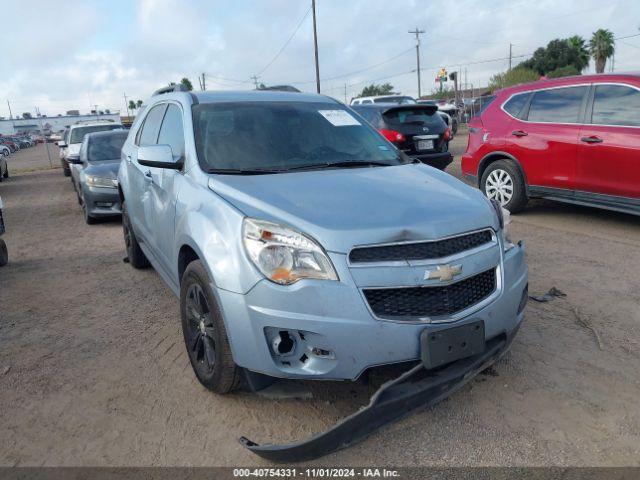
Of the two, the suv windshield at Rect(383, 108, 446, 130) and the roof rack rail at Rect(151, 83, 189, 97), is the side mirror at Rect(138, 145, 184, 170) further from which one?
the suv windshield at Rect(383, 108, 446, 130)

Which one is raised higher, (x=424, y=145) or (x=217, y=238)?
(x=217, y=238)

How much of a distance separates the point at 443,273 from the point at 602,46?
222ft

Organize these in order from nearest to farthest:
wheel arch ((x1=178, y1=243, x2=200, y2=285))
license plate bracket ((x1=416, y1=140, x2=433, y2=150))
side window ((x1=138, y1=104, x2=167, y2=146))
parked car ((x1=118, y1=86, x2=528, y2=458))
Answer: parked car ((x1=118, y1=86, x2=528, y2=458)) → wheel arch ((x1=178, y1=243, x2=200, y2=285)) → side window ((x1=138, y1=104, x2=167, y2=146)) → license plate bracket ((x1=416, y1=140, x2=433, y2=150))

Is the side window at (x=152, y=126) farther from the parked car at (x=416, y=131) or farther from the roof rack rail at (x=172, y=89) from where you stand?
the parked car at (x=416, y=131)

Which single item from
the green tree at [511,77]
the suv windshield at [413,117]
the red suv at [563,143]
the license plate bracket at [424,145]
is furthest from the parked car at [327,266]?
the green tree at [511,77]

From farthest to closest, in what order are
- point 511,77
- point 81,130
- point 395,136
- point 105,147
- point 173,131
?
1. point 511,77
2. point 81,130
3. point 395,136
4. point 105,147
5. point 173,131

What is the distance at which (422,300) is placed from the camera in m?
2.64

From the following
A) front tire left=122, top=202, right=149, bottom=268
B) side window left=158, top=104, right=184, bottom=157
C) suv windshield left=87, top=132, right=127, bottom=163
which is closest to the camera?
side window left=158, top=104, right=184, bottom=157

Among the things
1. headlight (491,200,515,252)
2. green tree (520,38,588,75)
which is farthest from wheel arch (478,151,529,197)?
green tree (520,38,588,75)

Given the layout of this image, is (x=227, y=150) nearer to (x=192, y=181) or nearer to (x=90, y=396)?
(x=192, y=181)

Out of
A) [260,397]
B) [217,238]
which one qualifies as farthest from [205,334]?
[217,238]

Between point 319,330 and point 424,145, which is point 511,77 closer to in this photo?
point 424,145

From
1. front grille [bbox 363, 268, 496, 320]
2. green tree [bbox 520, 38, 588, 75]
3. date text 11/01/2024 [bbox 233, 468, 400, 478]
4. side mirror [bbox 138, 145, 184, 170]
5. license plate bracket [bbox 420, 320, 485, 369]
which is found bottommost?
date text 11/01/2024 [bbox 233, 468, 400, 478]

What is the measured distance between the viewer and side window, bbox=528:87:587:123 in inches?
269
